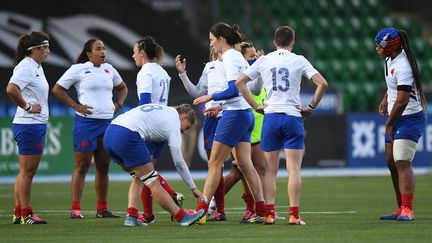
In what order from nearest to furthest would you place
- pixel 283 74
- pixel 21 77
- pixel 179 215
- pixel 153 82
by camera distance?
1. pixel 179 215
2. pixel 283 74
3. pixel 153 82
4. pixel 21 77

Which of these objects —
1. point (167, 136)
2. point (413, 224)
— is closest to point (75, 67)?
point (167, 136)

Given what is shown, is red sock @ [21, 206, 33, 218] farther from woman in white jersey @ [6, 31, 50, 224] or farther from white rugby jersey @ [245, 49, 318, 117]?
white rugby jersey @ [245, 49, 318, 117]

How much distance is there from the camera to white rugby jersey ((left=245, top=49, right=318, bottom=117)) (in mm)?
11594

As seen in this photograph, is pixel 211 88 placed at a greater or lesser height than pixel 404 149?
greater

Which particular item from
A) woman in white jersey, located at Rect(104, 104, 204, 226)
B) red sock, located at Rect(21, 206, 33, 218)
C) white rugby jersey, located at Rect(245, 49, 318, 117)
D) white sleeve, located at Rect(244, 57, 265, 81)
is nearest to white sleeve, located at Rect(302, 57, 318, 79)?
white rugby jersey, located at Rect(245, 49, 318, 117)

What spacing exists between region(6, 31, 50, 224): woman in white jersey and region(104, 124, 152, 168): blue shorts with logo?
170cm

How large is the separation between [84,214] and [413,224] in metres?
4.38

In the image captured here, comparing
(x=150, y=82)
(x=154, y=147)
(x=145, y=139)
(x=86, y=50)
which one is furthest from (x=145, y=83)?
(x=86, y=50)

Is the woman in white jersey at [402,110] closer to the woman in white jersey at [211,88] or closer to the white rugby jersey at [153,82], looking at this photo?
the woman in white jersey at [211,88]

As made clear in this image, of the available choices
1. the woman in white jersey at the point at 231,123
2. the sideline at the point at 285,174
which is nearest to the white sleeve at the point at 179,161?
the woman in white jersey at the point at 231,123

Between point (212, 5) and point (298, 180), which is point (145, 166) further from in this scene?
point (212, 5)

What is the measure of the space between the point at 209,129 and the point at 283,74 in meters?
1.36

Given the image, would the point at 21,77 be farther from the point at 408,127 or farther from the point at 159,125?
the point at 408,127

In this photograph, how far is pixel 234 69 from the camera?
1180 centimetres
